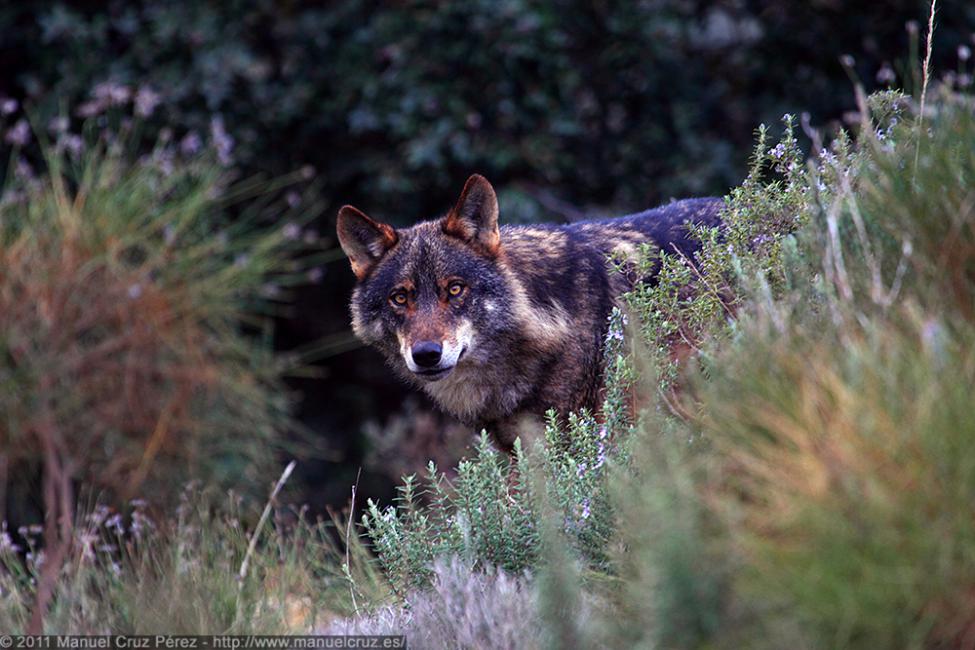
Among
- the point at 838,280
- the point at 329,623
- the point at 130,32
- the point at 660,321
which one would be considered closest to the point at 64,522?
the point at 329,623

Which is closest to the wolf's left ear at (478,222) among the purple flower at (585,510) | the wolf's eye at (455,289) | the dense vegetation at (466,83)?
the wolf's eye at (455,289)

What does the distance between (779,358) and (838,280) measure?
0.38 meters

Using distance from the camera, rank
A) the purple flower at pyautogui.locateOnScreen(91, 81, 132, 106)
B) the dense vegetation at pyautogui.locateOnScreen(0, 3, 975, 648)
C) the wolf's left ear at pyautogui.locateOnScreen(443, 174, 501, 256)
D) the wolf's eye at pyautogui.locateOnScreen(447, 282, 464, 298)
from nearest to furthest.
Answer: the dense vegetation at pyautogui.locateOnScreen(0, 3, 975, 648), the wolf's eye at pyautogui.locateOnScreen(447, 282, 464, 298), the wolf's left ear at pyautogui.locateOnScreen(443, 174, 501, 256), the purple flower at pyautogui.locateOnScreen(91, 81, 132, 106)

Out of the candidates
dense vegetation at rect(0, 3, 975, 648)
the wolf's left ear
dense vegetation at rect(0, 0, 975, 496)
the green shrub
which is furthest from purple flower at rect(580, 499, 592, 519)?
dense vegetation at rect(0, 0, 975, 496)

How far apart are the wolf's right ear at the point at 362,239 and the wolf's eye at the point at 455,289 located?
457 millimetres

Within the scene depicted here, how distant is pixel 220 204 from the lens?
25.9 feet

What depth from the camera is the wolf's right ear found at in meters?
5.87

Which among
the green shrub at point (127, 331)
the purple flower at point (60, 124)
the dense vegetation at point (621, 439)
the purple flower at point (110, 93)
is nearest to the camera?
the dense vegetation at point (621, 439)

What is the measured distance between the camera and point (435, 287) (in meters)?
5.59

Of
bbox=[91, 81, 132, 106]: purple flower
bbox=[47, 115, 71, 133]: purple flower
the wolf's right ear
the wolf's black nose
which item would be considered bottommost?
the wolf's black nose

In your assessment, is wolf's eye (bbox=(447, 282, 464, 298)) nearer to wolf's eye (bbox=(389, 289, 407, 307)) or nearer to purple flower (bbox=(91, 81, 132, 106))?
wolf's eye (bbox=(389, 289, 407, 307))

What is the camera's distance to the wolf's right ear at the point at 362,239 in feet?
19.2

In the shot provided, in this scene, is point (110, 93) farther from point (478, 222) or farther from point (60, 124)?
point (478, 222)

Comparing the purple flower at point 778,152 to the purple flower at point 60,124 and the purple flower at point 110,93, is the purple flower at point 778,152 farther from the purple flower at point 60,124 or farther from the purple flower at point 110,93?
the purple flower at point 110,93
